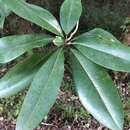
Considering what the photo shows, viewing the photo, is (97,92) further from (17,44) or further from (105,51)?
(17,44)

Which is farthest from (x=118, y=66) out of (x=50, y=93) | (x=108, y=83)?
(x=50, y=93)

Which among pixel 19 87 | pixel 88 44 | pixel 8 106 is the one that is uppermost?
pixel 88 44

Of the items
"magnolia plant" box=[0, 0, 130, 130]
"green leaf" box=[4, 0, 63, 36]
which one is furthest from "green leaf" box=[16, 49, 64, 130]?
"green leaf" box=[4, 0, 63, 36]

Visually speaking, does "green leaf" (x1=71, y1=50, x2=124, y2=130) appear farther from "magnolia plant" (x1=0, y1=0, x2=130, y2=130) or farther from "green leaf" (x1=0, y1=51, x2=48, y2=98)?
"green leaf" (x1=0, y1=51, x2=48, y2=98)

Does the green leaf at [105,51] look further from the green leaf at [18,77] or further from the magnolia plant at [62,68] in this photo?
the green leaf at [18,77]

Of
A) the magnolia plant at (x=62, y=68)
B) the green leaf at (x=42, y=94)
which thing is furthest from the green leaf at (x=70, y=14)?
the green leaf at (x=42, y=94)

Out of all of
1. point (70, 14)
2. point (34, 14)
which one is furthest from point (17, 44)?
point (70, 14)

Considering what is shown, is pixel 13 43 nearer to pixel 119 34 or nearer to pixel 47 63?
pixel 47 63
